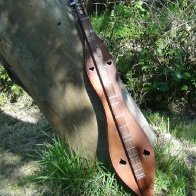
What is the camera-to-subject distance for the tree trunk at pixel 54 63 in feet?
11.0

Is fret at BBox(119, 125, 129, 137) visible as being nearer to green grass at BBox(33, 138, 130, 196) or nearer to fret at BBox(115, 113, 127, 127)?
fret at BBox(115, 113, 127, 127)

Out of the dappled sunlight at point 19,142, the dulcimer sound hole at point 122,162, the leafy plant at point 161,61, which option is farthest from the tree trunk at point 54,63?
the leafy plant at point 161,61

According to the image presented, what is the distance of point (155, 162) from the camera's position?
12.1 feet

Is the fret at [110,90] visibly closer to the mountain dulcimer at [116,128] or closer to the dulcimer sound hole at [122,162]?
the mountain dulcimer at [116,128]

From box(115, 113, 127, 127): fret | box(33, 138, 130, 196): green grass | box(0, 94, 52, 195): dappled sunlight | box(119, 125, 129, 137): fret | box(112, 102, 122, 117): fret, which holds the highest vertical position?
box(112, 102, 122, 117): fret

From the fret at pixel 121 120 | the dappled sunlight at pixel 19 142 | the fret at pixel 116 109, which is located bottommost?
the dappled sunlight at pixel 19 142

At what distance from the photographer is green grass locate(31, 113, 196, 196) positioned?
138 inches

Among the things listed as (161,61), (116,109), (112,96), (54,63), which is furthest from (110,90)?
(161,61)

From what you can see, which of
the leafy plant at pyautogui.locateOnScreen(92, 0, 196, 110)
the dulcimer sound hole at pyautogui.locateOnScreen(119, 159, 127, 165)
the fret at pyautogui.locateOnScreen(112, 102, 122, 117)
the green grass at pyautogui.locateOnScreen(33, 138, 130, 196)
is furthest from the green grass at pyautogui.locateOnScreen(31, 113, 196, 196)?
the leafy plant at pyautogui.locateOnScreen(92, 0, 196, 110)

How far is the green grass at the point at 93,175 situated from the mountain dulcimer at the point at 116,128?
143mm

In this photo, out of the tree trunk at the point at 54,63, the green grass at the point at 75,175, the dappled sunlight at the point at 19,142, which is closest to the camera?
the tree trunk at the point at 54,63

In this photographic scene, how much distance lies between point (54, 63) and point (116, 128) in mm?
701

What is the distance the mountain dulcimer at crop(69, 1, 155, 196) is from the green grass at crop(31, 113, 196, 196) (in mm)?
143

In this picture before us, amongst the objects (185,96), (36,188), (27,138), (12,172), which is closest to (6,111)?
(27,138)
